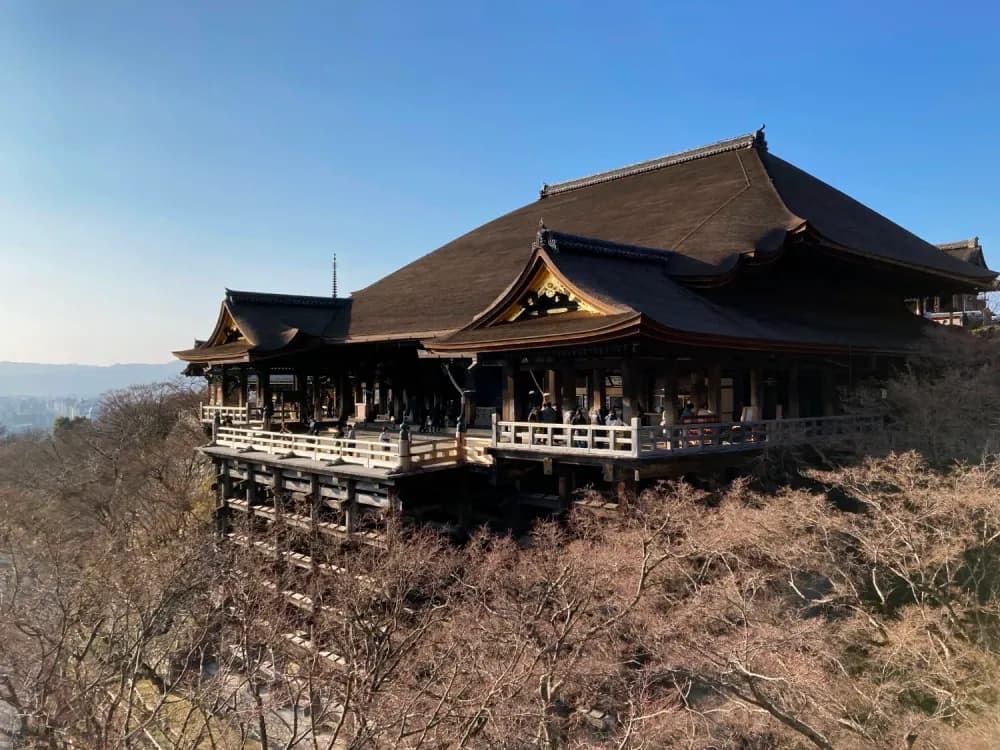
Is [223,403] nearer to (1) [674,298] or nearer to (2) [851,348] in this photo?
(1) [674,298]

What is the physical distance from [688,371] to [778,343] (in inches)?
108

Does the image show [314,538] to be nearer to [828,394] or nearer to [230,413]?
[230,413]

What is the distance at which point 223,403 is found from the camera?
25688 millimetres

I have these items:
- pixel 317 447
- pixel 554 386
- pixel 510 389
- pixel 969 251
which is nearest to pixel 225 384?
pixel 317 447

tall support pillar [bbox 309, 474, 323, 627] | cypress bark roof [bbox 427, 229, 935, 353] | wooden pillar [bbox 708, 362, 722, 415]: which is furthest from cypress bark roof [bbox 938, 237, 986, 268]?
tall support pillar [bbox 309, 474, 323, 627]

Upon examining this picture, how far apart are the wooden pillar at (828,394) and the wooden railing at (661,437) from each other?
128cm

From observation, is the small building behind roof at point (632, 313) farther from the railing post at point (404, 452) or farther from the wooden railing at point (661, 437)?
the railing post at point (404, 452)

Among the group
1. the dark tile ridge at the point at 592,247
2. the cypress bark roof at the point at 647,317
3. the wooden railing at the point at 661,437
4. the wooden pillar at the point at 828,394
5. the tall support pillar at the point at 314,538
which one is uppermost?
the dark tile ridge at the point at 592,247

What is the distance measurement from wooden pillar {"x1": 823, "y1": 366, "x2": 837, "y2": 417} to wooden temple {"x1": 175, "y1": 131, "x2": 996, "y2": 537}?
0.17ft

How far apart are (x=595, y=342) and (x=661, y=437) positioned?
209 centimetres

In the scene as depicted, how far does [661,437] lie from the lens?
39.3 feet

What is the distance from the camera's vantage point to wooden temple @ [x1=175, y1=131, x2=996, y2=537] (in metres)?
13.3

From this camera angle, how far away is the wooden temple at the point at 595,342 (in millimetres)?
13281

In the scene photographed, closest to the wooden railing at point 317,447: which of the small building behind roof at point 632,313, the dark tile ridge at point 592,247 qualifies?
the small building behind roof at point 632,313
